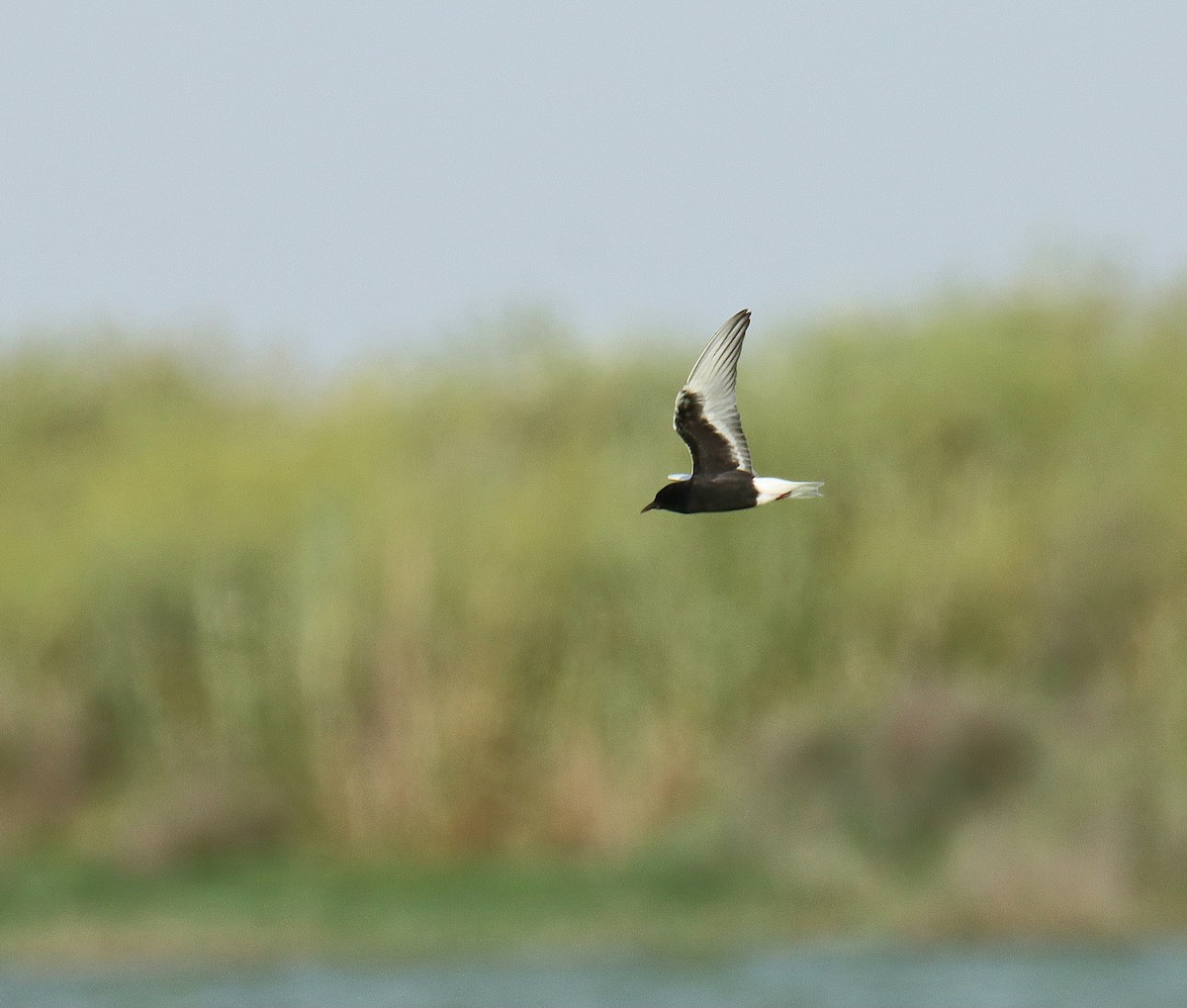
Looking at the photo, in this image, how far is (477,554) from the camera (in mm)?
26656

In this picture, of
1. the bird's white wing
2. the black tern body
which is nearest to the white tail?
the black tern body

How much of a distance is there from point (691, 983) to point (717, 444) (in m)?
18.3

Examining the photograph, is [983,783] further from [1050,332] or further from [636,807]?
[1050,332]

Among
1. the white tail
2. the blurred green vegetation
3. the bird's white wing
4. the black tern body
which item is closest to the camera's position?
the white tail

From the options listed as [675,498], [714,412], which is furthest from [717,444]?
[675,498]

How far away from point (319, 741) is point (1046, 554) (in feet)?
28.5

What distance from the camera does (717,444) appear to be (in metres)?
5.36

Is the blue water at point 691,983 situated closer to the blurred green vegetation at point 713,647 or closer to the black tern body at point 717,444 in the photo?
the blurred green vegetation at point 713,647

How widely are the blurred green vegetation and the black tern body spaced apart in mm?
16630

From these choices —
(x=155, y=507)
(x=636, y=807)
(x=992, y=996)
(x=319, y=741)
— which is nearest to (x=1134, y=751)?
(x=992, y=996)

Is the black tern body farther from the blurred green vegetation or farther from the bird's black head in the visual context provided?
the blurred green vegetation

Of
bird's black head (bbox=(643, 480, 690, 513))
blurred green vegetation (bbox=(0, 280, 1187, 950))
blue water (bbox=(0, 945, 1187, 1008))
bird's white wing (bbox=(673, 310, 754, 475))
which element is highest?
bird's white wing (bbox=(673, 310, 754, 475))

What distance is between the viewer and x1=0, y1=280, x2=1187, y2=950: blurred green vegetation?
23.5 metres

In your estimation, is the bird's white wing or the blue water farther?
the blue water
